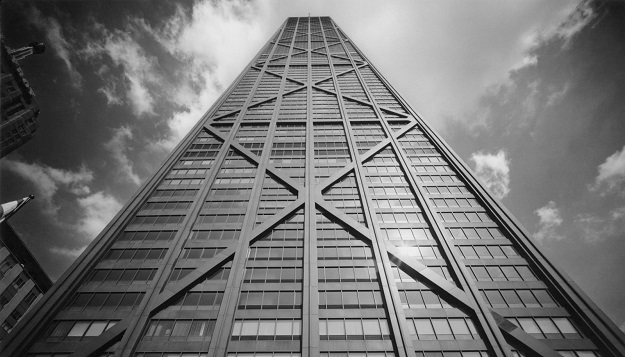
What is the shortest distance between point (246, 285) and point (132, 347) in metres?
8.08

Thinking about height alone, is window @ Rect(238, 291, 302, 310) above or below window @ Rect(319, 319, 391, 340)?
above

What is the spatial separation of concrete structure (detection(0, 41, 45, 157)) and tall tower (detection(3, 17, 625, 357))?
48.3 metres

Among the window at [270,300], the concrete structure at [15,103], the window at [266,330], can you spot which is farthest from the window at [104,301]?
the concrete structure at [15,103]

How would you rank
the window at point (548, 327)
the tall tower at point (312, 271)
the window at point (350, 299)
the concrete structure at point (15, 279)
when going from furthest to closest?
1. the concrete structure at point (15, 279)
2. the window at point (350, 299)
3. the window at point (548, 327)
4. the tall tower at point (312, 271)

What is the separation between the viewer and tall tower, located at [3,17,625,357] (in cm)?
1975

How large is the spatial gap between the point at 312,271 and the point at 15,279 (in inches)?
2092

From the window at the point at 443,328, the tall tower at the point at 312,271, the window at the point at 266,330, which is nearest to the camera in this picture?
the tall tower at the point at 312,271

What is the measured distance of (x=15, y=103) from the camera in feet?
205

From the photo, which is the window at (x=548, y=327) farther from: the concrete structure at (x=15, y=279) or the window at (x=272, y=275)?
the concrete structure at (x=15, y=279)

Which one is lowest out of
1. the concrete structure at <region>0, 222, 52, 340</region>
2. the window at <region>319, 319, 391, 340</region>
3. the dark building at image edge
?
the window at <region>319, 319, 391, 340</region>

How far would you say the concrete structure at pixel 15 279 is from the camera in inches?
1684

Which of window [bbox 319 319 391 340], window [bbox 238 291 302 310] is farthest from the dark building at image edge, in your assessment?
window [bbox 319 319 391 340]

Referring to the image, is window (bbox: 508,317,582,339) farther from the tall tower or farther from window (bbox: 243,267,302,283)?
window (bbox: 243,267,302,283)

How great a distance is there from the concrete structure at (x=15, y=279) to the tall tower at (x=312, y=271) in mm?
34001
